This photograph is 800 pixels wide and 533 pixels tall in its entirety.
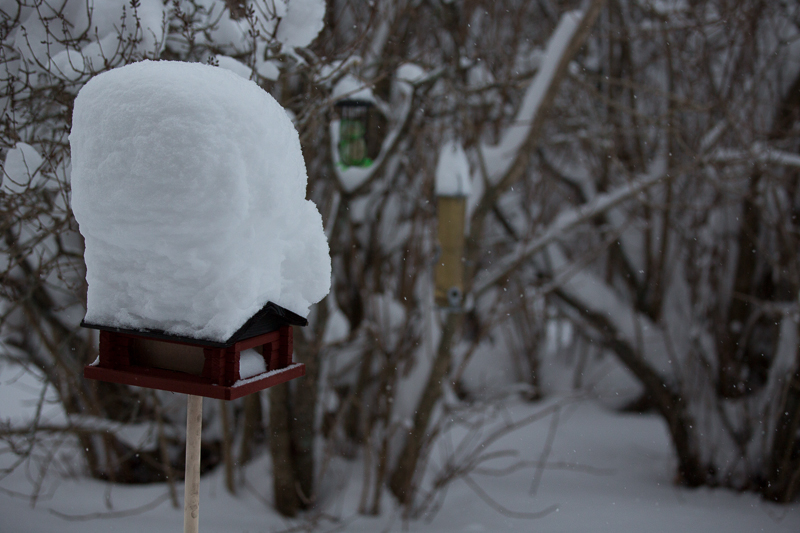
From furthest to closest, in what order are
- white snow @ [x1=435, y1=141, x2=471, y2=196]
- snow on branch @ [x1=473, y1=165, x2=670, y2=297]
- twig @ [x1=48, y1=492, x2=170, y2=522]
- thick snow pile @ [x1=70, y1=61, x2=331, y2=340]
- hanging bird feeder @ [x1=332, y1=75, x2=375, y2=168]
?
snow on branch @ [x1=473, y1=165, x2=670, y2=297] < twig @ [x1=48, y1=492, x2=170, y2=522] < white snow @ [x1=435, y1=141, x2=471, y2=196] < hanging bird feeder @ [x1=332, y1=75, x2=375, y2=168] < thick snow pile @ [x1=70, y1=61, x2=331, y2=340]

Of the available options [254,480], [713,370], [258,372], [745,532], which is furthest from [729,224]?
[258,372]

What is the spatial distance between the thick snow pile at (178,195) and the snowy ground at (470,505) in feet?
9.21

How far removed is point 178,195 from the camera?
129 cm

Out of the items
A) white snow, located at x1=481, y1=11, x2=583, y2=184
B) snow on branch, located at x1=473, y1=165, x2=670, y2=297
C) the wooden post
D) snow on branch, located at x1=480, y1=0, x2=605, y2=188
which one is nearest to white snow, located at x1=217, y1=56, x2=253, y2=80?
the wooden post

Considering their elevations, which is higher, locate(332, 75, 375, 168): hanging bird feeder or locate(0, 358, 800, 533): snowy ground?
locate(332, 75, 375, 168): hanging bird feeder

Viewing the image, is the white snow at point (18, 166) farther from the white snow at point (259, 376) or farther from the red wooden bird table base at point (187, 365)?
the white snow at point (259, 376)

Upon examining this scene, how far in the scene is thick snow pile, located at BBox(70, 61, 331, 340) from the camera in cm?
131

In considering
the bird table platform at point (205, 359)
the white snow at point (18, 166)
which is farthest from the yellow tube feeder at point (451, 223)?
the white snow at point (18, 166)

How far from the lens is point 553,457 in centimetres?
529

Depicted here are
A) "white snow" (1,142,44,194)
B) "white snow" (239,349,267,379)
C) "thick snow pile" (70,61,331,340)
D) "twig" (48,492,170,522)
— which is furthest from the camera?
"twig" (48,492,170,522)

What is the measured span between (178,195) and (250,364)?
509 mm

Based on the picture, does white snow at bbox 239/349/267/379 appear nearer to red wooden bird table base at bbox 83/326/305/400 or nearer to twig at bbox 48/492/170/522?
red wooden bird table base at bbox 83/326/305/400

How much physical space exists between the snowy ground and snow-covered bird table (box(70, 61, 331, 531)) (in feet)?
8.92

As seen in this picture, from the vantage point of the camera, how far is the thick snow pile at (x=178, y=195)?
1.31m
